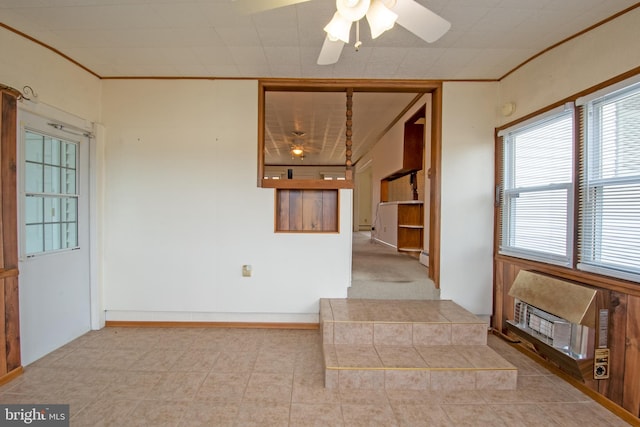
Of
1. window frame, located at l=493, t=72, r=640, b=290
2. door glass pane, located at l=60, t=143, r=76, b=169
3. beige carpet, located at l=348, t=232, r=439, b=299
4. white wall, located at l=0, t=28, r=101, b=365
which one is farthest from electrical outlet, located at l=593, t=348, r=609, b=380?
door glass pane, located at l=60, t=143, r=76, b=169

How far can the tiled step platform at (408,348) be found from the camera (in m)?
2.12

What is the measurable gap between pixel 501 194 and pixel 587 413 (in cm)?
188

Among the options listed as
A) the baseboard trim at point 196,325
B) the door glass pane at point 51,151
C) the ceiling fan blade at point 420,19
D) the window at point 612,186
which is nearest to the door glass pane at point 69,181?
the door glass pane at point 51,151

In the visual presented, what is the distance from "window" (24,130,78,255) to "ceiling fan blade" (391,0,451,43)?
118 inches

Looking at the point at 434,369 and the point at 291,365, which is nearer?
the point at 434,369

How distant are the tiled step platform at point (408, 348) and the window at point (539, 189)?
869 mm

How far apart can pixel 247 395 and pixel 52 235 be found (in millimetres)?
2272

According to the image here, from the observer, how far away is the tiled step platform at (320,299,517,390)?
2123mm

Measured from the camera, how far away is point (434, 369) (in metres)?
2.14

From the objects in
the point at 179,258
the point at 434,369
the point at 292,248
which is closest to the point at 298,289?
the point at 292,248

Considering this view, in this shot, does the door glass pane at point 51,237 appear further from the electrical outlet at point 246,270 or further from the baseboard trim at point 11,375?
the electrical outlet at point 246,270

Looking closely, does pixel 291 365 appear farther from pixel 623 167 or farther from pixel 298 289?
pixel 623 167

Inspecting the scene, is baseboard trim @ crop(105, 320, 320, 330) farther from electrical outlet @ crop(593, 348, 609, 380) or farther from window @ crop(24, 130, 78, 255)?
electrical outlet @ crop(593, 348, 609, 380)

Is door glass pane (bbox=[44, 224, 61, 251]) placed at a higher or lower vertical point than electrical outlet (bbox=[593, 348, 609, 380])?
higher
